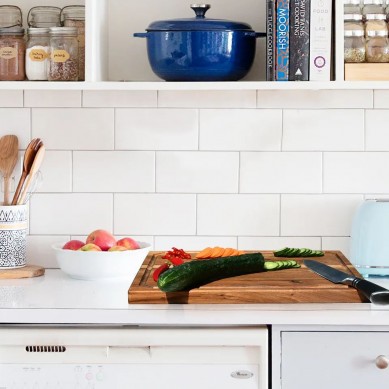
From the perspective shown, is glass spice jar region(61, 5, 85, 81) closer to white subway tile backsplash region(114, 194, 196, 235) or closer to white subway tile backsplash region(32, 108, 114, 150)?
white subway tile backsplash region(32, 108, 114, 150)

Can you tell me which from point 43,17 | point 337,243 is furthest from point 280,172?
point 43,17

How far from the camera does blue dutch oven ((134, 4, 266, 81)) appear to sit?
7.96 feet

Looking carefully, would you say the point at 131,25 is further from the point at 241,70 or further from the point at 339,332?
the point at 339,332

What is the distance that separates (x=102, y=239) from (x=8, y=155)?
0.44 metres

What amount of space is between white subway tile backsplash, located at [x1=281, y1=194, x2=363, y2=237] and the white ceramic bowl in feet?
1.69

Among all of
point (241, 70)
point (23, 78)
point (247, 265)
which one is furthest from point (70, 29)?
point (247, 265)

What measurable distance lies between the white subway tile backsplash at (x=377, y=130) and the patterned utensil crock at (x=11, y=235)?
110 centimetres

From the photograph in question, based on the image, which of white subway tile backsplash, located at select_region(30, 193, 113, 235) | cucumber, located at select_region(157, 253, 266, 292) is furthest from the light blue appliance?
white subway tile backsplash, located at select_region(30, 193, 113, 235)

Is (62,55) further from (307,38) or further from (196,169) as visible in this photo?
(307,38)

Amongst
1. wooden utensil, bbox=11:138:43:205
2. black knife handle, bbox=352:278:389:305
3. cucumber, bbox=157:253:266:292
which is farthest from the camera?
wooden utensil, bbox=11:138:43:205

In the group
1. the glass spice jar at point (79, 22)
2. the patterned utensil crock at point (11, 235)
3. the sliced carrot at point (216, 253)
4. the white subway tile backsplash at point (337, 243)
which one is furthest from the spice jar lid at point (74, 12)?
the white subway tile backsplash at point (337, 243)

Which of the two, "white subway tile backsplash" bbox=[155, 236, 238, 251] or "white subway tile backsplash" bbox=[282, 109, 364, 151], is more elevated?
"white subway tile backsplash" bbox=[282, 109, 364, 151]

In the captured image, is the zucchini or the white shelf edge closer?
the zucchini

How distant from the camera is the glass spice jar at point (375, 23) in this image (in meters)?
2.44
